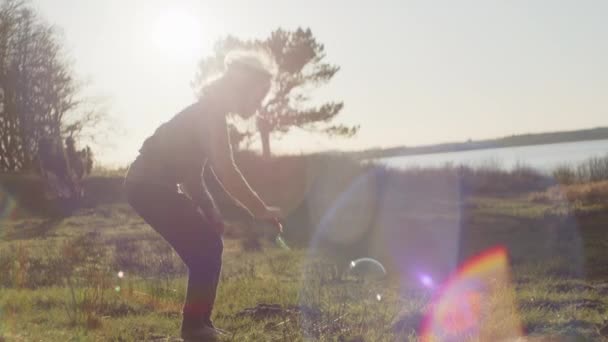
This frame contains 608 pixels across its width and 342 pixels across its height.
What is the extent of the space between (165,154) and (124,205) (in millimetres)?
22654

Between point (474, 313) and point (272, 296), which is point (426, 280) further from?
point (474, 313)

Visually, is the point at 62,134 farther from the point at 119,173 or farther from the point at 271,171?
the point at 271,171

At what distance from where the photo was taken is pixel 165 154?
15.5 ft

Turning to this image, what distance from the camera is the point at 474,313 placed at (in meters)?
5.87

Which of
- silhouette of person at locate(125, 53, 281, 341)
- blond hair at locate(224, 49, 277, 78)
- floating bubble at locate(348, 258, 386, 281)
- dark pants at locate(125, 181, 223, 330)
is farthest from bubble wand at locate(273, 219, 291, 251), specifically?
floating bubble at locate(348, 258, 386, 281)

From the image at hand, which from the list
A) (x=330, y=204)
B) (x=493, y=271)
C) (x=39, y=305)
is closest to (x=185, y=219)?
(x=39, y=305)

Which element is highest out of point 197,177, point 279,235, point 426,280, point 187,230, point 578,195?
point 197,177

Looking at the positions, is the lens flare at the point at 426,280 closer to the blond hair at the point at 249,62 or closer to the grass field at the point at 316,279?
the grass field at the point at 316,279

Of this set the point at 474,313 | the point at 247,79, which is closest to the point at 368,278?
the point at 474,313

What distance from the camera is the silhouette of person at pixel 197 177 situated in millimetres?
4668

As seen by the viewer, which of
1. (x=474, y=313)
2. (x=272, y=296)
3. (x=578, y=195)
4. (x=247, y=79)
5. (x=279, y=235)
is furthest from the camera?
(x=578, y=195)

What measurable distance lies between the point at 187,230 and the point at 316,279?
14.9 ft

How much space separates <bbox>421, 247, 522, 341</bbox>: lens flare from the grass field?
3 centimetres

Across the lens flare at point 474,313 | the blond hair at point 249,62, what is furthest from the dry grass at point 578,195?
the blond hair at point 249,62
